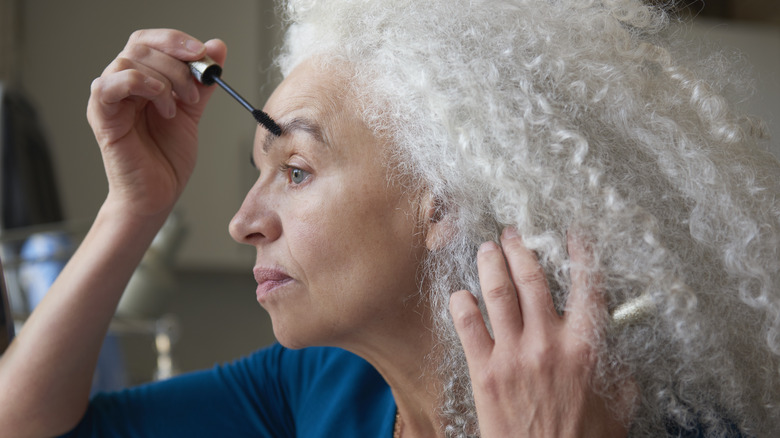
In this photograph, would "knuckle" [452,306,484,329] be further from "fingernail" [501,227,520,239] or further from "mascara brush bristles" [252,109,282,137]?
"mascara brush bristles" [252,109,282,137]

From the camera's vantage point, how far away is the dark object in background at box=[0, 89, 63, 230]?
1.84 metres

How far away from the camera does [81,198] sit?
2.87 metres

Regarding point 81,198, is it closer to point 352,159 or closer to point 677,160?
point 352,159

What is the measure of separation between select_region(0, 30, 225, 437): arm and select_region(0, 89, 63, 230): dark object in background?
880 millimetres

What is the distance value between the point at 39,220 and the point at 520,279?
158 cm

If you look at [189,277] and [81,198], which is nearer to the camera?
[81,198]

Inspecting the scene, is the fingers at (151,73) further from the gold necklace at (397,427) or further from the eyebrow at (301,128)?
Result: the gold necklace at (397,427)

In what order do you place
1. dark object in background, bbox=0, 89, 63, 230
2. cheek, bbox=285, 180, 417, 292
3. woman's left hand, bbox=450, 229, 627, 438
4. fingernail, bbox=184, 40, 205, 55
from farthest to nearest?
dark object in background, bbox=0, 89, 63, 230 < fingernail, bbox=184, 40, 205, 55 < cheek, bbox=285, 180, 417, 292 < woman's left hand, bbox=450, 229, 627, 438

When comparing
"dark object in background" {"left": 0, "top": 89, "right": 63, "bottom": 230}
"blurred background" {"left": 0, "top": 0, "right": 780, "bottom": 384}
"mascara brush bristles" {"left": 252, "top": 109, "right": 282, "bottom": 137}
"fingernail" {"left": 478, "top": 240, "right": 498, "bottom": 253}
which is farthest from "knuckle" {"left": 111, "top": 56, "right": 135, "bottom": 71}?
"blurred background" {"left": 0, "top": 0, "right": 780, "bottom": 384}

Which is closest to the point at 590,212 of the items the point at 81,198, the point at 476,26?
the point at 476,26

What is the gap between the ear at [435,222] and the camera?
920 millimetres

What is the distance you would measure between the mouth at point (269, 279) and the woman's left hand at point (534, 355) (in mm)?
266

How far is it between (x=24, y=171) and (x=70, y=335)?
3.20 feet

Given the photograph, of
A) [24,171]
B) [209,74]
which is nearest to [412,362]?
[209,74]
